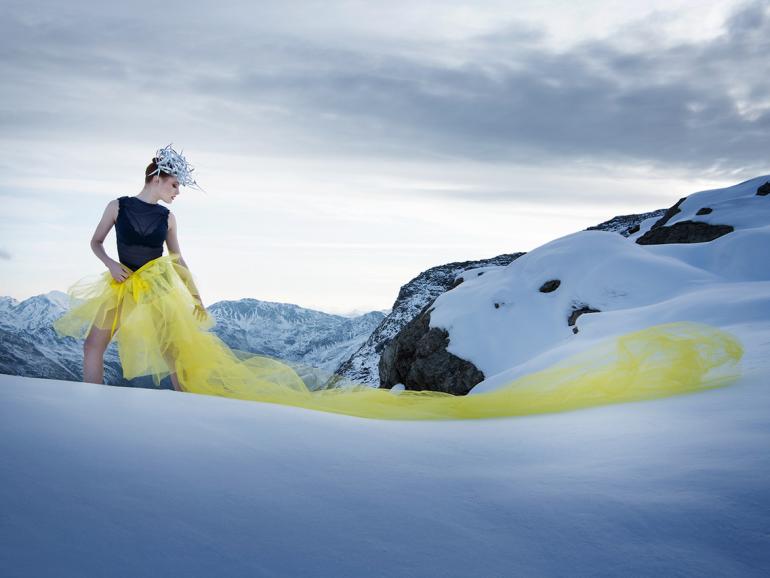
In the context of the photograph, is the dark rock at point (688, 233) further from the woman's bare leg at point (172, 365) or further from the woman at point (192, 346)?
the woman's bare leg at point (172, 365)

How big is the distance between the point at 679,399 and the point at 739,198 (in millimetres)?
17791

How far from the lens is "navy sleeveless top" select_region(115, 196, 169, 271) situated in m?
5.00

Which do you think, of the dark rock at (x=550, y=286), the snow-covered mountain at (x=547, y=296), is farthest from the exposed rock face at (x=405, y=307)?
the dark rock at (x=550, y=286)

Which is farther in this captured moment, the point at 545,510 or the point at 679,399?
the point at 679,399

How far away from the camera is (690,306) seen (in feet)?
19.9

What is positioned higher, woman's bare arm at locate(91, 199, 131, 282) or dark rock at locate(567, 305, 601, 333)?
woman's bare arm at locate(91, 199, 131, 282)

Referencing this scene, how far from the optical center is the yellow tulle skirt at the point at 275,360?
423cm

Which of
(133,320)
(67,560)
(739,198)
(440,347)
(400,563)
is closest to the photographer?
(67,560)

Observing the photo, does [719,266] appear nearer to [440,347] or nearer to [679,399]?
[440,347]

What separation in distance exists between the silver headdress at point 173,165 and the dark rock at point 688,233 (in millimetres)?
14908

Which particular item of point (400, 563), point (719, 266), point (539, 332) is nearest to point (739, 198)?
point (719, 266)

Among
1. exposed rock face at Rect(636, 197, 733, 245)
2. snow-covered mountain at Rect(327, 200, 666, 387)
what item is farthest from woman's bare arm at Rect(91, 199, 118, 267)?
snow-covered mountain at Rect(327, 200, 666, 387)

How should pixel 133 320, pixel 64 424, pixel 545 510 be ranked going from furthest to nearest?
1. pixel 133 320
2. pixel 64 424
3. pixel 545 510

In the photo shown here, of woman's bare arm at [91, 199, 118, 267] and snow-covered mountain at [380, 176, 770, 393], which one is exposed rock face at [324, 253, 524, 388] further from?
woman's bare arm at [91, 199, 118, 267]
